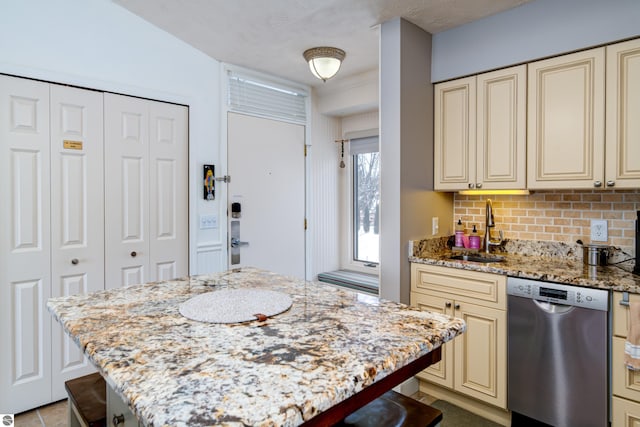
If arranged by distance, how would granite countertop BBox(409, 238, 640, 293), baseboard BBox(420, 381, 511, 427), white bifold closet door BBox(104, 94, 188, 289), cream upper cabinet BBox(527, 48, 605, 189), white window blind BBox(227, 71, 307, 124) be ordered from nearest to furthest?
granite countertop BBox(409, 238, 640, 293)
cream upper cabinet BBox(527, 48, 605, 189)
baseboard BBox(420, 381, 511, 427)
white bifold closet door BBox(104, 94, 188, 289)
white window blind BBox(227, 71, 307, 124)

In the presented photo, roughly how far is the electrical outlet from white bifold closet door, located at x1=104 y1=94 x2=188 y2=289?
2.90 m

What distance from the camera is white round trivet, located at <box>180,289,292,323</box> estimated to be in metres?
1.29

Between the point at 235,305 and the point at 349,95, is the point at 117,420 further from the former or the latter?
the point at 349,95

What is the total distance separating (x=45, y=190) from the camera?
8.09ft

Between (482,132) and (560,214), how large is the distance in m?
0.75

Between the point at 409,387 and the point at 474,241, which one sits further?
the point at 474,241

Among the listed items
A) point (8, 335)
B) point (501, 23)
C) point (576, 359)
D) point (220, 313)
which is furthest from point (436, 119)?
point (8, 335)

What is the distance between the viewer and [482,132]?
2.59 m

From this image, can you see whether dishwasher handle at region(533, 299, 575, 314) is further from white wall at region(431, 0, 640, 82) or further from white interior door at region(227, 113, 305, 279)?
white interior door at region(227, 113, 305, 279)

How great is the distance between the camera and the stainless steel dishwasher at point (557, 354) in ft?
6.17

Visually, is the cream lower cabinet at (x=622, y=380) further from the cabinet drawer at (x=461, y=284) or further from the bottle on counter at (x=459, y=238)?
the bottle on counter at (x=459, y=238)

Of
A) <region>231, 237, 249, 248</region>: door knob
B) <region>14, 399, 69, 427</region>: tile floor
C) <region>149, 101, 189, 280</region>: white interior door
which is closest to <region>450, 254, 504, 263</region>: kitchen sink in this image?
<region>231, 237, 249, 248</region>: door knob

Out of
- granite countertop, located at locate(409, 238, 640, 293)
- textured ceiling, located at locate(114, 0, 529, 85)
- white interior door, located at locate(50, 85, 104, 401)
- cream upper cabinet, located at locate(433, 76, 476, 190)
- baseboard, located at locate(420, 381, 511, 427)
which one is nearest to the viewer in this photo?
granite countertop, located at locate(409, 238, 640, 293)

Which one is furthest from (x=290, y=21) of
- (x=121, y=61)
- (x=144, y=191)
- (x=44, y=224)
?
(x=44, y=224)
